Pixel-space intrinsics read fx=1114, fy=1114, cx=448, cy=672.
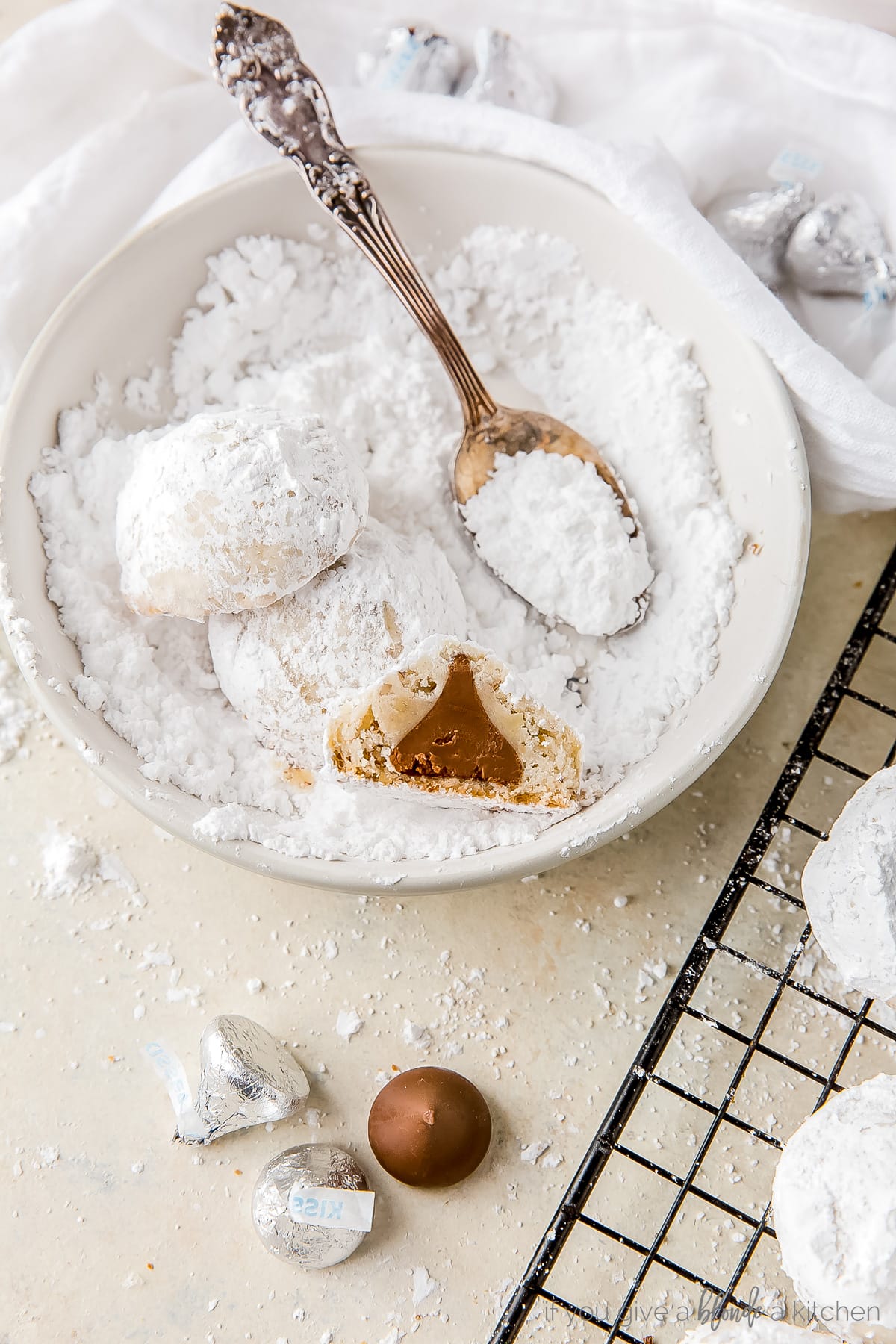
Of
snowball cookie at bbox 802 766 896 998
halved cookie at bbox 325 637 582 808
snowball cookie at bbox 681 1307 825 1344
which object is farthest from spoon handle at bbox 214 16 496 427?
snowball cookie at bbox 681 1307 825 1344

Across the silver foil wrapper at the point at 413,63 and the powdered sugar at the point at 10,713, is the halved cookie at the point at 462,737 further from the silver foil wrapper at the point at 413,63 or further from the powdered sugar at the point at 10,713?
the silver foil wrapper at the point at 413,63

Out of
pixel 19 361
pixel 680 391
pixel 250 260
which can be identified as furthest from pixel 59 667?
pixel 680 391

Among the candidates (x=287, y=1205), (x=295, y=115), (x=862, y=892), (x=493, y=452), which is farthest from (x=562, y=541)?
(x=287, y=1205)

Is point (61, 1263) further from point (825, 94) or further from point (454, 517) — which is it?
point (825, 94)

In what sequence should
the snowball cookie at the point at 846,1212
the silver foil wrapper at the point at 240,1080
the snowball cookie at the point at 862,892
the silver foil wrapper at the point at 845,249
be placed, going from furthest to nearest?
1. the silver foil wrapper at the point at 845,249
2. the silver foil wrapper at the point at 240,1080
3. the snowball cookie at the point at 862,892
4. the snowball cookie at the point at 846,1212

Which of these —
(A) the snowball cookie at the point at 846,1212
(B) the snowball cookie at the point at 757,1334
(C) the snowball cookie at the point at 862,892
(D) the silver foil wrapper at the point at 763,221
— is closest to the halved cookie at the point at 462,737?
(C) the snowball cookie at the point at 862,892

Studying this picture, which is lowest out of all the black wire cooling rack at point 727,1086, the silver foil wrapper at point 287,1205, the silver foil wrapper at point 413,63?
the black wire cooling rack at point 727,1086

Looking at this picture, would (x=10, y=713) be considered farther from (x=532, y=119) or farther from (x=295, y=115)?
(x=532, y=119)

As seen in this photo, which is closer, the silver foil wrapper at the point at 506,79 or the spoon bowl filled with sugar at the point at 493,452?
the spoon bowl filled with sugar at the point at 493,452
